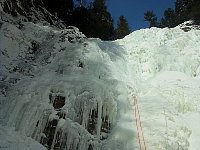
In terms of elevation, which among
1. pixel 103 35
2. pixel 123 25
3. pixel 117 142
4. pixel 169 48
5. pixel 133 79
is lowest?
pixel 117 142

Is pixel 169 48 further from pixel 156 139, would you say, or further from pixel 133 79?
pixel 156 139

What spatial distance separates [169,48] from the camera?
1329cm

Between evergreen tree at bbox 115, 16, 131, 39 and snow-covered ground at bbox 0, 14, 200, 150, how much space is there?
495 inches

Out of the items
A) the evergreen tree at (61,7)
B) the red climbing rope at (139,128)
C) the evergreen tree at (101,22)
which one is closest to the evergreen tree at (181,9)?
the evergreen tree at (101,22)

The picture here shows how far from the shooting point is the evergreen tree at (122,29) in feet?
86.1

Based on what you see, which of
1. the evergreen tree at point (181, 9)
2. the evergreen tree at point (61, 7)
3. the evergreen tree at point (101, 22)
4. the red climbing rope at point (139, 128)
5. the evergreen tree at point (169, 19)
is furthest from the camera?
the evergreen tree at point (169, 19)

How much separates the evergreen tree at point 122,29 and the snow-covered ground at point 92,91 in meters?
12.6

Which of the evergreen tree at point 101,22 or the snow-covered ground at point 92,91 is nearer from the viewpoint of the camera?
the snow-covered ground at point 92,91

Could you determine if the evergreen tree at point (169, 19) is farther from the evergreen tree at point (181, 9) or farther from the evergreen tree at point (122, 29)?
the evergreen tree at point (122, 29)

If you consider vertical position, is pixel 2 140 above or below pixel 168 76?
below

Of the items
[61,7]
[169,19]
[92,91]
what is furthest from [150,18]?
[92,91]

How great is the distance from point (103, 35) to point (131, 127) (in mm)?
13824

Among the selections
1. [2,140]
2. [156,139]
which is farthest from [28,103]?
[156,139]

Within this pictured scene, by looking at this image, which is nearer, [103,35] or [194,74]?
[194,74]
